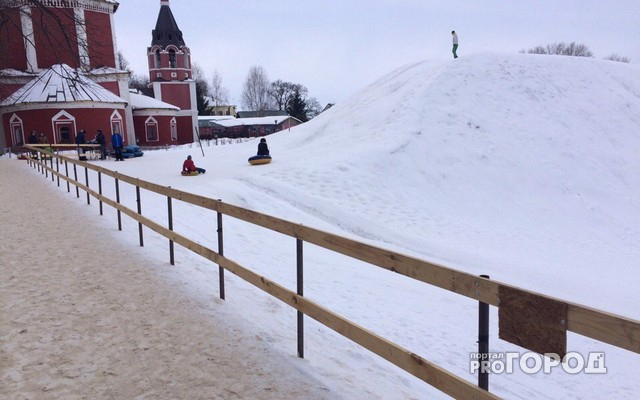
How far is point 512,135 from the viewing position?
23047mm

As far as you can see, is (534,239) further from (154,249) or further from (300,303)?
(300,303)

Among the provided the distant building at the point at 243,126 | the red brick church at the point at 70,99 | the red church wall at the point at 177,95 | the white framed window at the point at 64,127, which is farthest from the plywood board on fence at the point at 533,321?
the distant building at the point at 243,126

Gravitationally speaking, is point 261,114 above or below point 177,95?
below

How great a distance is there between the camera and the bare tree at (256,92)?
12025 centimetres

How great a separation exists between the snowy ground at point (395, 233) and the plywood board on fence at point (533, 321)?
6.34 ft

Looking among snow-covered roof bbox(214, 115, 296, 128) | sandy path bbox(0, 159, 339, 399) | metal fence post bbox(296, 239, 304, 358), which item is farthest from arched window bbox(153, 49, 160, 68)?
metal fence post bbox(296, 239, 304, 358)

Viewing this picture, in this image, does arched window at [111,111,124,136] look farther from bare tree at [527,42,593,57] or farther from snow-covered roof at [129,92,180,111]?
bare tree at [527,42,593,57]

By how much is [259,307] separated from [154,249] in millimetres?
3161

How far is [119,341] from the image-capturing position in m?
4.71

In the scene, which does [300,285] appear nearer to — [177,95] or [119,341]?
[119,341]

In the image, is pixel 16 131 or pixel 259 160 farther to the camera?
pixel 16 131

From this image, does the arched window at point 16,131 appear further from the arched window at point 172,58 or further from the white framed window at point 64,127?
the arched window at point 172,58

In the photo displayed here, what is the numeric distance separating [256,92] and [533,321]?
123 meters

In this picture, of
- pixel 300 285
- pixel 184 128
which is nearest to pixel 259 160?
pixel 300 285
